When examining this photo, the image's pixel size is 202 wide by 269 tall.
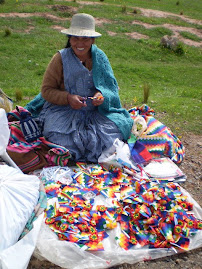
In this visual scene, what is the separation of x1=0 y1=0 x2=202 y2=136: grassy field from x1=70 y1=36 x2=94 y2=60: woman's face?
2.03m

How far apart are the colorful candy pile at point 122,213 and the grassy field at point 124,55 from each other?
1.78 meters

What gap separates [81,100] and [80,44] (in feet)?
2.15

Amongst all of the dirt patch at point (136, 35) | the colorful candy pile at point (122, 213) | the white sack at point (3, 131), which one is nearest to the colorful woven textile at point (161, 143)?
the colorful candy pile at point (122, 213)

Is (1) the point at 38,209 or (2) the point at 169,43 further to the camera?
(2) the point at 169,43

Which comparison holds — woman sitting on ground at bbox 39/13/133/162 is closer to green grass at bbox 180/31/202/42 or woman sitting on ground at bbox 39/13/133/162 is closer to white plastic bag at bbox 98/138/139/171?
white plastic bag at bbox 98/138/139/171

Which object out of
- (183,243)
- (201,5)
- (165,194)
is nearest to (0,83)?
(165,194)

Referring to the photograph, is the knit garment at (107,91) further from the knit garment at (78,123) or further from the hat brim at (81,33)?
the hat brim at (81,33)

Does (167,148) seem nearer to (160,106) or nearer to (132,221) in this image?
(132,221)

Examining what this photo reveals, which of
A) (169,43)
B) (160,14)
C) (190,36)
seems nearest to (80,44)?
(169,43)

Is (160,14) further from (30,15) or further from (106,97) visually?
(106,97)

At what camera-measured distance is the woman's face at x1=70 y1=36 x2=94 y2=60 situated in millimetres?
3375

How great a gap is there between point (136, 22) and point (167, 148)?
42.4ft

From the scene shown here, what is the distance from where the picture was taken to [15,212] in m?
2.35

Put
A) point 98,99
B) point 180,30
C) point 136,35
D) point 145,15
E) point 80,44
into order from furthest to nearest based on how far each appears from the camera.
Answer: point 145,15, point 180,30, point 136,35, point 98,99, point 80,44
